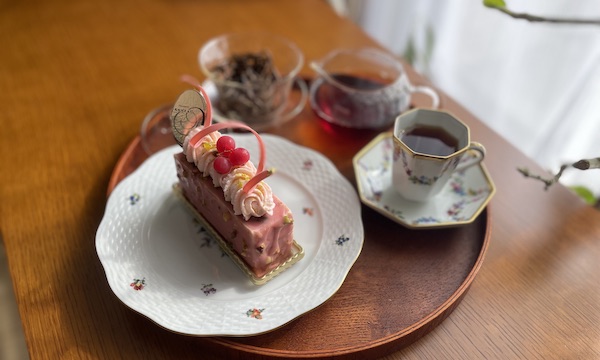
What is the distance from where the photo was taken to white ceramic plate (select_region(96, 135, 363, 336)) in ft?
2.48

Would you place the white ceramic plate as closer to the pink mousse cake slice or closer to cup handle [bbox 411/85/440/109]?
the pink mousse cake slice

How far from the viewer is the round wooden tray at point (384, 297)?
74 cm

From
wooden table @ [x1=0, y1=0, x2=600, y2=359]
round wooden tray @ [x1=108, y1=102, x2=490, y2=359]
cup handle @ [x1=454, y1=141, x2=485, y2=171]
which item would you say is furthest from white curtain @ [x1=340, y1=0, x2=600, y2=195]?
round wooden tray @ [x1=108, y1=102, x2=490, y2=359]

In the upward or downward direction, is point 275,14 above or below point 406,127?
below

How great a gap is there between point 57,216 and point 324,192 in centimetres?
47

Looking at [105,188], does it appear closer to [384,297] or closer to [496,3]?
[384,297]

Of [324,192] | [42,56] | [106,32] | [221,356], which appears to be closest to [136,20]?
[106,32]

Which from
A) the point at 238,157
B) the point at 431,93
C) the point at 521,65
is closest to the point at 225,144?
the point at 238,157

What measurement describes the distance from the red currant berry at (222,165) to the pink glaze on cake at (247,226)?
4 centimetres

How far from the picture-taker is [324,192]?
3.11 ft

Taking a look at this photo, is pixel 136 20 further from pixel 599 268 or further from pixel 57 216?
pixel 599 268

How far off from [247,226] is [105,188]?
1.19 ft

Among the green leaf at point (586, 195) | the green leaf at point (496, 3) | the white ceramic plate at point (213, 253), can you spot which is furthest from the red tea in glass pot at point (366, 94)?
the green leaf at point (586, 195)

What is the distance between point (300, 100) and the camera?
1.20 metres
